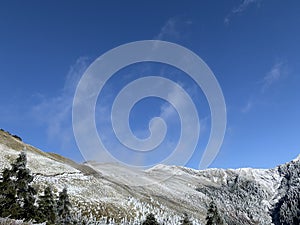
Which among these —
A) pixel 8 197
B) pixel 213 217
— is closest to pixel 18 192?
pixel 8 197

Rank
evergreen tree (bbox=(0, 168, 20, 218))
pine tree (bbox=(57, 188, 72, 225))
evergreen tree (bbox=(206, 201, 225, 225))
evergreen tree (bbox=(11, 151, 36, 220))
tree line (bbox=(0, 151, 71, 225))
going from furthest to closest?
evergreen tree (bbox=(206, 201, 225, 225)), pine tree (bbox=(57, 188, 72, 225)), evergreen tree (bbox=(11, 151, 36, 220)), tree line (bbox=(0, 151, 71, 225)), evergreen tree (bbox=(0, 168, 20, 218))

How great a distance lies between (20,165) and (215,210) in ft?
111

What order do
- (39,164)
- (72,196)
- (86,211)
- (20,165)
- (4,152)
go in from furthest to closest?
(39,164) < (4,152) < (72,196) < (86,211) < (20,165)

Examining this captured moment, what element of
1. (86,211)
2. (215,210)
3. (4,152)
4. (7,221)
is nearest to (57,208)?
(215,210)

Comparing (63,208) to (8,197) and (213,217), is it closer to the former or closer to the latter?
(8,197)

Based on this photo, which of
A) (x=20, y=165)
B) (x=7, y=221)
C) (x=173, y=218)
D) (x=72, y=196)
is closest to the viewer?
(x=7, y=221)

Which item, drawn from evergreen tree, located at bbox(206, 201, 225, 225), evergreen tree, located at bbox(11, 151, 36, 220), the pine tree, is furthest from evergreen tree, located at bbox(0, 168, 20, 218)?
evergreen tree, located at bbox(206, 201, 225, 225)

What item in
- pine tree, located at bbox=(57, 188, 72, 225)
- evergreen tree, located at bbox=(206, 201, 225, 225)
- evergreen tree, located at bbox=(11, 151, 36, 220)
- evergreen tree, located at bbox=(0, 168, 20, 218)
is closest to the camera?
evergreen tree, located at bbox=(0, 168, 20, 218)

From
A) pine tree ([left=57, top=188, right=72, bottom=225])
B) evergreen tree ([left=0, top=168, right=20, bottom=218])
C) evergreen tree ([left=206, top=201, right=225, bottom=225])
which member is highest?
evergreen tree ([left=206, top=201, right=225, bottom=225])

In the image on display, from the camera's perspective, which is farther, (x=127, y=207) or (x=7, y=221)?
(x=127, y=207)

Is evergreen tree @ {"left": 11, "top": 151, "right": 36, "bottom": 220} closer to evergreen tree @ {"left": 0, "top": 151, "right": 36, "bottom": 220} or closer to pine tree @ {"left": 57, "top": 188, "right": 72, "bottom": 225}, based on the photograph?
evergreen tree @ {"left": 0, "top": 151, "right": 36, "bottom": 220}

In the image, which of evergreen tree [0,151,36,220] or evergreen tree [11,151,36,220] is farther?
evergreen tree [11,151,36,220]

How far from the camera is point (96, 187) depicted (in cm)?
11650

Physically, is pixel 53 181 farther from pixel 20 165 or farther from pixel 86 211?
pixel 20 165
